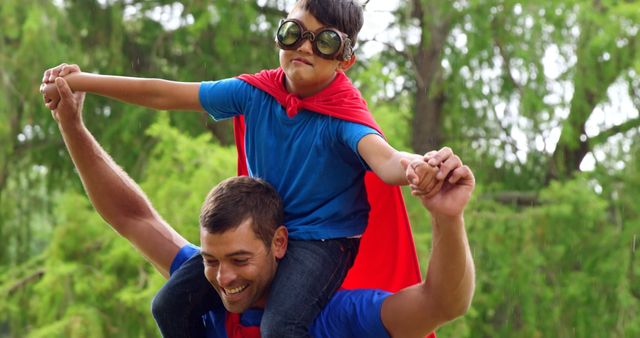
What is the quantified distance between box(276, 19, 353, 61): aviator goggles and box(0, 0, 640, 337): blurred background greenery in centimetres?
552

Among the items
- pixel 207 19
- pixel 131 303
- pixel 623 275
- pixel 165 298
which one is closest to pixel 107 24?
pixel 207 19

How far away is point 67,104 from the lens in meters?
3.10

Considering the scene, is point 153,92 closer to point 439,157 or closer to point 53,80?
point 53,80

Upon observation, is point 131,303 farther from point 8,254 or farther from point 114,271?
point 8,254

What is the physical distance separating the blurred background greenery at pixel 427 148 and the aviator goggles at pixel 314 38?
18.1 ft

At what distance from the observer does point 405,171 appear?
239 centimetres

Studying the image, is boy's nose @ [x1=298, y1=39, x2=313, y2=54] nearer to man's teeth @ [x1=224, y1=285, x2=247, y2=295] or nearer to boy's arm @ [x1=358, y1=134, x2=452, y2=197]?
boy's arm @ [x1=358, y1=134, x2=452, y2=197]

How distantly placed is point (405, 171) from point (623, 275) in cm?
704

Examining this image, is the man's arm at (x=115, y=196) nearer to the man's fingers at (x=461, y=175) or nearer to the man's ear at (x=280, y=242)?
the man's ear at (x=280, y=242)

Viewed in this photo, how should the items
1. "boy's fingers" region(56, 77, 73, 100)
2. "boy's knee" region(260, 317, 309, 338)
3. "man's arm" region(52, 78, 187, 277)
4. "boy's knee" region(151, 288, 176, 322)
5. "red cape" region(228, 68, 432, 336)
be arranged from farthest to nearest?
"man's arm" region(52, 78, 187, 277) < "boy's fingers" region(56, 77, 73, 100) < "boy's knee" region(151, 288, 176, 322) < "red cape" region(228, 68, 432, 336) < "boy's knee" region(260, 317, 309, 338)

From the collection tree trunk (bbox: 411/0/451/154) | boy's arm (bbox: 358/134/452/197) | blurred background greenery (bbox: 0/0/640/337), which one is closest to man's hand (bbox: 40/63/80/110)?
boy's arm (bbox: 358/134/452/197)

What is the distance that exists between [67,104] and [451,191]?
1180 mm

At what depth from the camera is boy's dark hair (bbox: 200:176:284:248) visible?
2.79 m

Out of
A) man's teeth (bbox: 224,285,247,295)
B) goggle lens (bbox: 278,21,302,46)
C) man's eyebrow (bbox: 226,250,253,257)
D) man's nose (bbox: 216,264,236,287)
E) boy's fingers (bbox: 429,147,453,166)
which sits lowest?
man's teeth (bbox: 224,285,247,295)
